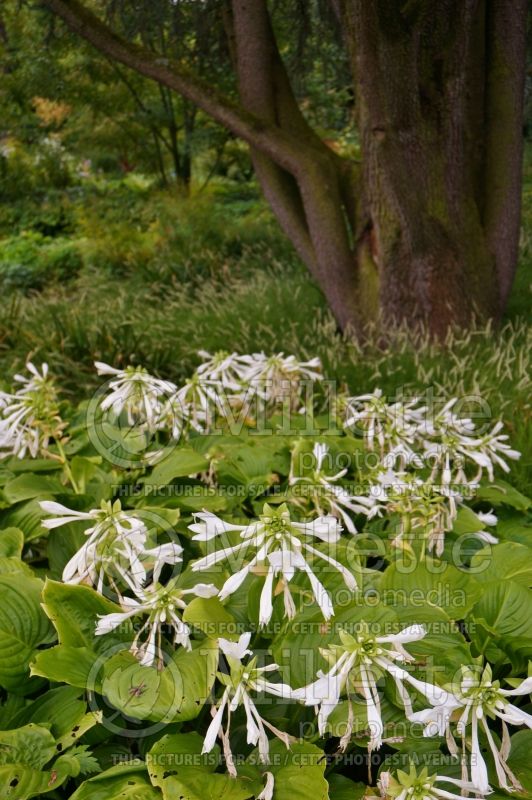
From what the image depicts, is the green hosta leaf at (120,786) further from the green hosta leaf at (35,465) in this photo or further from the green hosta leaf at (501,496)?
the green hosta leaf at (501,496)

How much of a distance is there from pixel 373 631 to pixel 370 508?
0.70 metres

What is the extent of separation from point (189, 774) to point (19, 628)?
1.60 ft

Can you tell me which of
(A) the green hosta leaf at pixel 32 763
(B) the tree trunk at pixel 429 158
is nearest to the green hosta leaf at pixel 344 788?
(A) the green hosta leaf at pixel 32 763

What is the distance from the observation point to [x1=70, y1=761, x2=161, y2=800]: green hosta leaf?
1143 millimetres

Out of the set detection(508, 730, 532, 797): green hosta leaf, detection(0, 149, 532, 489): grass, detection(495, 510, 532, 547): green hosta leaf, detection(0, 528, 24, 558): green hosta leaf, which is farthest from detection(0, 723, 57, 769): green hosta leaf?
detection(0, 149, 532, 489): grass

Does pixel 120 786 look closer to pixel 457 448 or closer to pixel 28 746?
pixel 28 746

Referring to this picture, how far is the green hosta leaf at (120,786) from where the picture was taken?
1143 millimetres

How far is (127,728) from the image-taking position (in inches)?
52.6

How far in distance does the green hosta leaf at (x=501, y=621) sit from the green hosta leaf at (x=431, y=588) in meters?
0.03

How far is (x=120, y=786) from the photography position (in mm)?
1165

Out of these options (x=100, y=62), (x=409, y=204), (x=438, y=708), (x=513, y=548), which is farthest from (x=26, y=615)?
(x=100, y=62)

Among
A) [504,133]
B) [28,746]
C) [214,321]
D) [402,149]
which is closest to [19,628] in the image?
[28,746]

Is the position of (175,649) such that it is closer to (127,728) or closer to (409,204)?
(127,728)

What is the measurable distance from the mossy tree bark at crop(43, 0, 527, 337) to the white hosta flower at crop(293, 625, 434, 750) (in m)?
3.93
